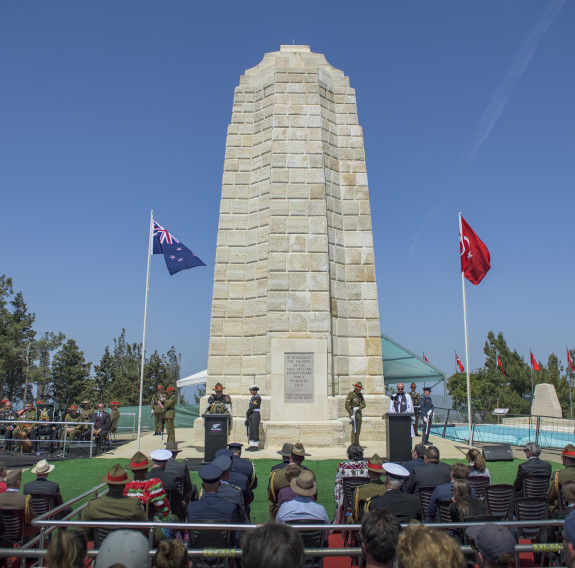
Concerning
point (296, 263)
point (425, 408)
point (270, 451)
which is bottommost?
point (270, 451)

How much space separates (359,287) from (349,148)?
435cm

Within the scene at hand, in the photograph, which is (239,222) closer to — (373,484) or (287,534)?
(373,484)

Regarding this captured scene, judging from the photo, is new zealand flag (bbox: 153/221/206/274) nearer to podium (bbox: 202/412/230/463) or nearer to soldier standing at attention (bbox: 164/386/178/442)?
soldier standing at attention (bbox: 164/386/178/442)

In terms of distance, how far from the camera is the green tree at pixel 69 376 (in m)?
32.7

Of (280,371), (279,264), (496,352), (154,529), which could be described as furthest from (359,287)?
(496,352)

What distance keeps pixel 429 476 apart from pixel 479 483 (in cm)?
77

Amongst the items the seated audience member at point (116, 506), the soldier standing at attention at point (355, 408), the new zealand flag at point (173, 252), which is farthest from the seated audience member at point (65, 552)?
the new zealand flag at point (173, 252)

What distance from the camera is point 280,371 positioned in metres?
14.2

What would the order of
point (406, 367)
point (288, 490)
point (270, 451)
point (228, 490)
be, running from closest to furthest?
point (228, 490) < point (288, 490) < point (270, 451) < point (406, 367)

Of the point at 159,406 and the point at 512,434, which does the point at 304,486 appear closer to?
the point at 159,406

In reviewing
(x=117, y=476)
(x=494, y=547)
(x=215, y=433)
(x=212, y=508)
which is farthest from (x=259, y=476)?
(x=494, y=547)

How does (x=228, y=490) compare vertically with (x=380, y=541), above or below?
below

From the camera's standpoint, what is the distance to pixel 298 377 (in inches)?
556

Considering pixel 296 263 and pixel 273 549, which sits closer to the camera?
pixel 273 549
